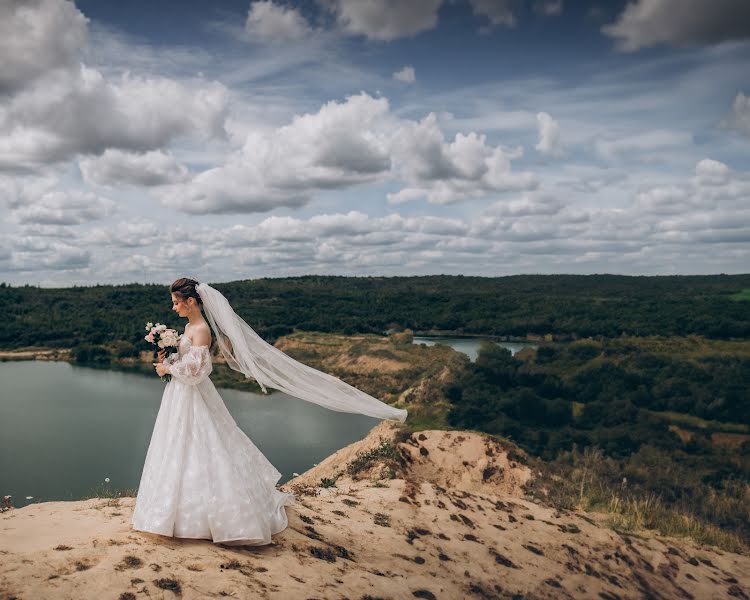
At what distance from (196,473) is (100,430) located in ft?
100

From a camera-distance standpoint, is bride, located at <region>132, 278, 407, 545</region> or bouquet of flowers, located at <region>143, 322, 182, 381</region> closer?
bride, located at <region>132, 278, 407, 545</region>

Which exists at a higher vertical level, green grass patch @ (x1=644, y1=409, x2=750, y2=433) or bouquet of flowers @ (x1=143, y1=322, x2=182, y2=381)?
bouquet of flowers @ (x1=143, y1=322, x2=182, y2=381)

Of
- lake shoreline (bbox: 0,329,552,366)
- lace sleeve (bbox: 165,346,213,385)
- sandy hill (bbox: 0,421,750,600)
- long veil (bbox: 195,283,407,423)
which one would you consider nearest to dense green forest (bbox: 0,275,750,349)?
lake shoreline (bbox: 0,329,552,366)

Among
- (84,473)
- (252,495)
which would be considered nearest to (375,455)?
(252,495)

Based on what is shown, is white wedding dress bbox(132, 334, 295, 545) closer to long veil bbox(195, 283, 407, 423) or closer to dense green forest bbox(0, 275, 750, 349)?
long veil bbox(195, 283, 407, 423)

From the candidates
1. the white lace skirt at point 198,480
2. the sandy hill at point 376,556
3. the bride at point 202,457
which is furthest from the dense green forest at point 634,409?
the white lace skirt at point 198,480

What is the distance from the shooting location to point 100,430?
3200cm

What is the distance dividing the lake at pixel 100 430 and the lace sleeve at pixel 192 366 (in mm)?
16022

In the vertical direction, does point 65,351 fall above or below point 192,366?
below

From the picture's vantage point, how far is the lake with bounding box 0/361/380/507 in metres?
23.9

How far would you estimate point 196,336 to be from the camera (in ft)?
18.1

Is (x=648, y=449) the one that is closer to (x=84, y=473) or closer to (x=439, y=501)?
(x=439, y=501)

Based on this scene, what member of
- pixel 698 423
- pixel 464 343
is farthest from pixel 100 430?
pixel 464 343

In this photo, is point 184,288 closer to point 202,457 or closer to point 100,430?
point 202,457
